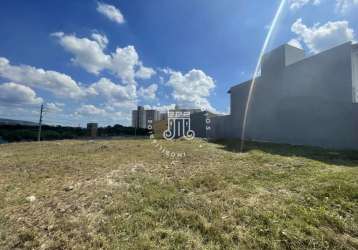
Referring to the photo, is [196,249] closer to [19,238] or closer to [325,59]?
[19,238]

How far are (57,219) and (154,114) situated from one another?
54.7 feet

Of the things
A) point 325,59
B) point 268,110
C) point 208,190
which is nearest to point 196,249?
point 208,190

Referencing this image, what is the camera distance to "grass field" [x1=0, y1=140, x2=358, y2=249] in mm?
1726

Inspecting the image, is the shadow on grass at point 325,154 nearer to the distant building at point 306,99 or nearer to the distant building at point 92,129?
the distant building at point 306,99

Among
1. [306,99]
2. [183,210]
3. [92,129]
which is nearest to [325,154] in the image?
[306,99]

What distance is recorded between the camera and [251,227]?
1.88 meters
